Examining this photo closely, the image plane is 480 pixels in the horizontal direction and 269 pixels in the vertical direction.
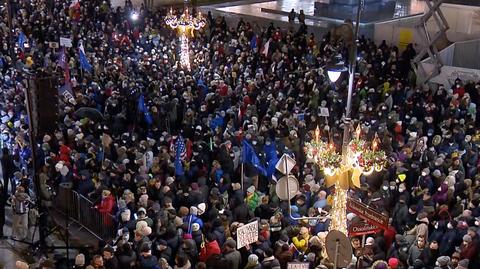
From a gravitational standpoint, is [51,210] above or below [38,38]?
below

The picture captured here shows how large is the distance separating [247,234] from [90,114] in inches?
260

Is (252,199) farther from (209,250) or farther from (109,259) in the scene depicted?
(109,259)

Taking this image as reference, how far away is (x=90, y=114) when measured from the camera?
15.3 meters

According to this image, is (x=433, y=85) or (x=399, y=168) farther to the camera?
(x=433, y=85)

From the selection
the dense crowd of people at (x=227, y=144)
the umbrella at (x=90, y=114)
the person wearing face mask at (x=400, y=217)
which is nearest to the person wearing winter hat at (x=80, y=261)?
the dense crowd of people at (x=227, y=144)

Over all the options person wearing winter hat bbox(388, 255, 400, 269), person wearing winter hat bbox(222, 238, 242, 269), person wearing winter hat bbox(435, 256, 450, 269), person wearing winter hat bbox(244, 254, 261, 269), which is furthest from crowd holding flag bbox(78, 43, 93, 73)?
person wearing winter hat bbox(435, 256, 450, 269)

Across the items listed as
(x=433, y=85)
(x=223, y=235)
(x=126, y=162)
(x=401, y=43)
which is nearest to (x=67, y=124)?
(x=126, y=162)

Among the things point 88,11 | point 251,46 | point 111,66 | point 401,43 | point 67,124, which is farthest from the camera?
point 88,11

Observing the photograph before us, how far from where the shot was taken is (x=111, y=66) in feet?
60.4

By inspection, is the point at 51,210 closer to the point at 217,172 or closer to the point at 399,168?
the point at 217,172

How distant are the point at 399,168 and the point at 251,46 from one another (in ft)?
28.9

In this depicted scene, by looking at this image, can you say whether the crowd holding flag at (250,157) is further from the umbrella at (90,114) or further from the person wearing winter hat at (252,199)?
the umbrella at (90,114)

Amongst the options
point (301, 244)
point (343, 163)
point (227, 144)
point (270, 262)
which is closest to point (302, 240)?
point (301, 244)

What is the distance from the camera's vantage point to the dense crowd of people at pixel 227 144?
1030cm
